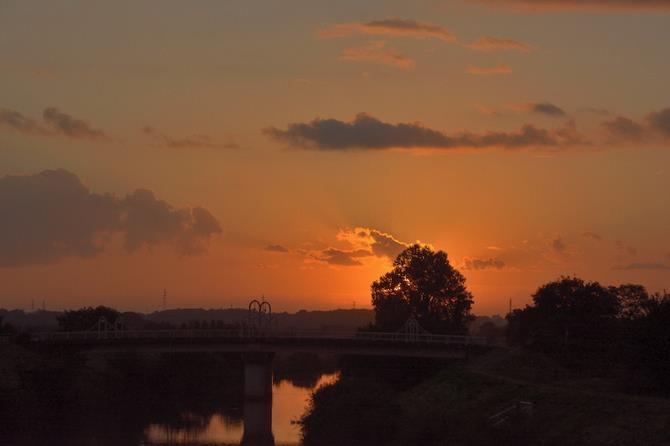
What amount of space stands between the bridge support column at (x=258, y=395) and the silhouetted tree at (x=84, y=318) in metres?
44.2

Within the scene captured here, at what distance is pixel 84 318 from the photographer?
161m

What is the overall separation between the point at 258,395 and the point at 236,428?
544 inches

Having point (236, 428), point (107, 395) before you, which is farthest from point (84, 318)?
point (236, 428)

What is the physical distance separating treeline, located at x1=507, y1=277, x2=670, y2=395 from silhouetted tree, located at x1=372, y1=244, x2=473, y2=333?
965 cm

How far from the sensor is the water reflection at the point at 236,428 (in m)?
91.7

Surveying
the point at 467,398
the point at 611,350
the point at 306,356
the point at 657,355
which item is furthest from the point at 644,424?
the point at 306,356

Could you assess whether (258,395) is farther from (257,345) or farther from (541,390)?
(541,390)

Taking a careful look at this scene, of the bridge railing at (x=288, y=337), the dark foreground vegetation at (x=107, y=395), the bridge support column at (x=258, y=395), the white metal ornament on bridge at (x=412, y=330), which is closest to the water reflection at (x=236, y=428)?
the bridge support column at (x=258, y=395)

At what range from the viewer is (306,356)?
19188 cm

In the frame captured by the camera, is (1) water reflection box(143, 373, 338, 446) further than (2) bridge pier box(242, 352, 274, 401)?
No

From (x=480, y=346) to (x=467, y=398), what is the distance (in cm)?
2354

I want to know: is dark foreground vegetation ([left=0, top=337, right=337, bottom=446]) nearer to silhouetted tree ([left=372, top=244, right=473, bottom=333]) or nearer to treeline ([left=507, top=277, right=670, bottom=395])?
silhouetted tree ([left=372, top=244, right=473, bottom=333])

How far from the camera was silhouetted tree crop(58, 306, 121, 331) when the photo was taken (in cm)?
15800

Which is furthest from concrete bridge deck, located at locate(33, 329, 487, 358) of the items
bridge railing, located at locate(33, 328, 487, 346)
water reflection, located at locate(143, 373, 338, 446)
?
water reflection, located at locate(143, 373, 338, 446)
